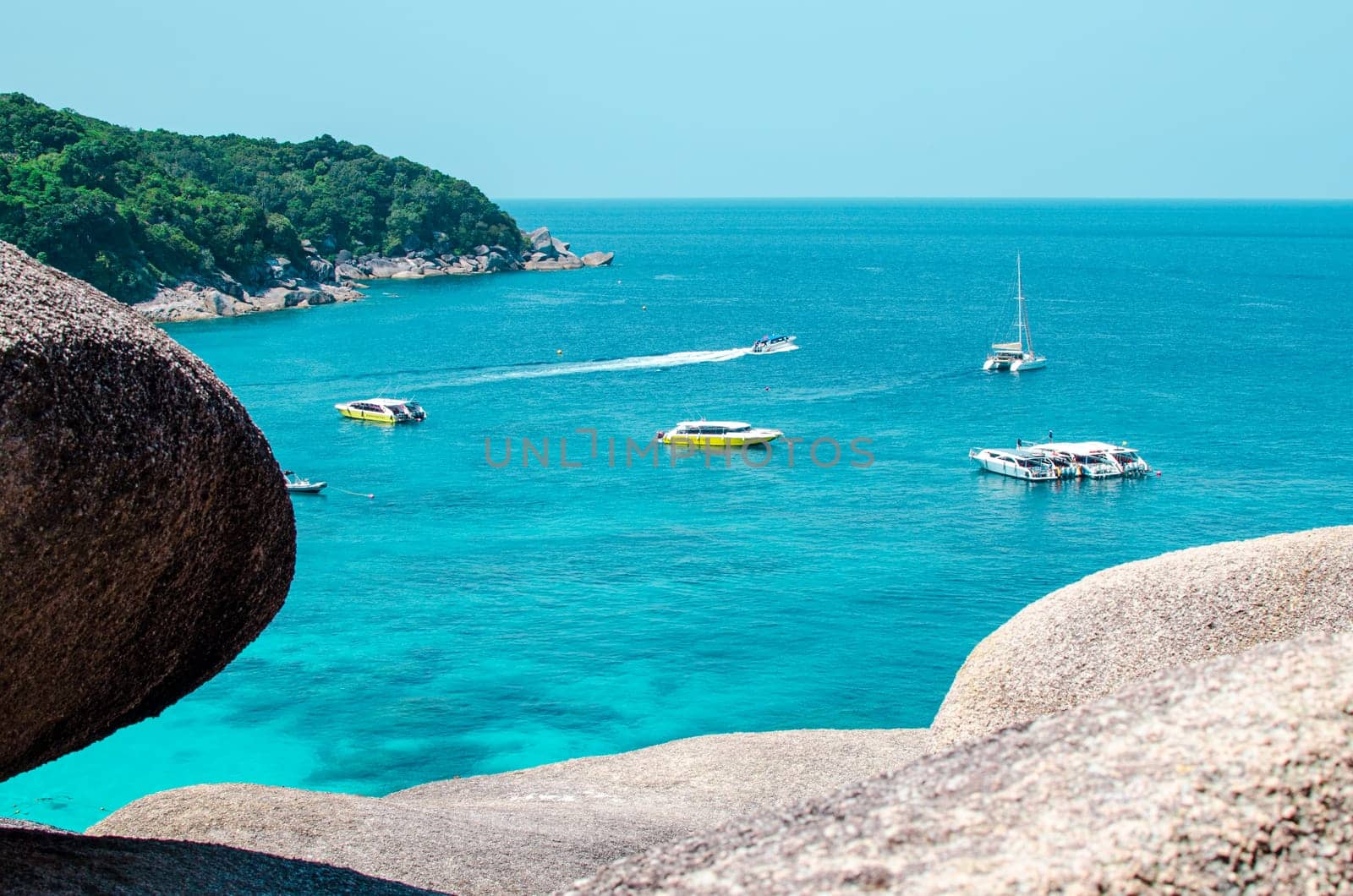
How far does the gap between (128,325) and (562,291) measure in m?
142

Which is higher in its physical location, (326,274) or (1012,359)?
(326,274)

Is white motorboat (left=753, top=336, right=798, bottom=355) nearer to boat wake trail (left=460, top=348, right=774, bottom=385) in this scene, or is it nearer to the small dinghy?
boat wake trail (left=460, top=348, right=774, bottom=385)

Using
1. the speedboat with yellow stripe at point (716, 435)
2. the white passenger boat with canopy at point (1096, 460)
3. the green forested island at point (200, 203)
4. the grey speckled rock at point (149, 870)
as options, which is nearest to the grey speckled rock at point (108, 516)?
the grey speckled rock at point (149, 870)

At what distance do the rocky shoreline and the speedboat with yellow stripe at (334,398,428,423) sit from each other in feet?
49.5

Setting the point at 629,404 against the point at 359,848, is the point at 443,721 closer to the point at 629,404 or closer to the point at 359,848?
the point at 359,848

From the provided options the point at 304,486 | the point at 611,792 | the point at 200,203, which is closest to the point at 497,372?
the point at 304,486

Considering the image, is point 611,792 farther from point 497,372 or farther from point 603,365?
point 603,365

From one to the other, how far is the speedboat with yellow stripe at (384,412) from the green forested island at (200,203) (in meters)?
23.6

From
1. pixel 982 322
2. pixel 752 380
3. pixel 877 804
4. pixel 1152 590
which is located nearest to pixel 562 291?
pixel 982 322

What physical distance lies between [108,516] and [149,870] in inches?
153

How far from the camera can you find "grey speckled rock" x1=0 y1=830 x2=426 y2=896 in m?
11.1

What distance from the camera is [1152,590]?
1752 centimetres

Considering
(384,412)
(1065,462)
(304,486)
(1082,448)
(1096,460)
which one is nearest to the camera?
(304,486)

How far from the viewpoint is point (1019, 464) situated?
65125 millimetres
